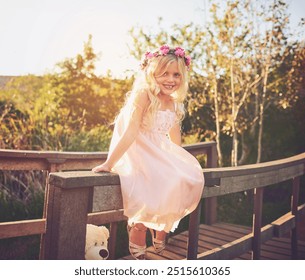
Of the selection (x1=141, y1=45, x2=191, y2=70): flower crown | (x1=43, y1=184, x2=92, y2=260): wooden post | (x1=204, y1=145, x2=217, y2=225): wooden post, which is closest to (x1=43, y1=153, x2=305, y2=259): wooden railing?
(x1=43, y1=184, x2=92, y2=260): wooden post

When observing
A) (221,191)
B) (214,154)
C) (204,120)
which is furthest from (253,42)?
(221,191)

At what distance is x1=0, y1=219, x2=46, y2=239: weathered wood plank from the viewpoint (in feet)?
7.58

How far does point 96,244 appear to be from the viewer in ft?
7.29

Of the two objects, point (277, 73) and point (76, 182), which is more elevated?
point (277, 73)

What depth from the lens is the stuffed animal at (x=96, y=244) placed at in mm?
2105

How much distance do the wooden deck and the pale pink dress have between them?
1.23 metres

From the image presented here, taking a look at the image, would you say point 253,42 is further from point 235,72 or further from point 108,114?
point 108,114

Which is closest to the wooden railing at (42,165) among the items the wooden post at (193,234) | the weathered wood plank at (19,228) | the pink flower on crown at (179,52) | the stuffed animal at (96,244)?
the weathered wood plank at (19,228)

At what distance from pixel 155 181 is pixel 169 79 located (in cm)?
69

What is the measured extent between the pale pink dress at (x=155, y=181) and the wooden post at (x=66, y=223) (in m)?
0.23

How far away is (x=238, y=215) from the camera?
17.9 ft

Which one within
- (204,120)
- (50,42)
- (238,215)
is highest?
(50,42)

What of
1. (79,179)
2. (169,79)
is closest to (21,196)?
(169,79)
